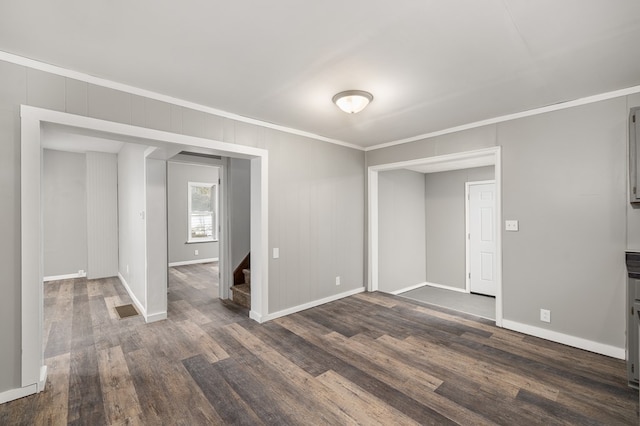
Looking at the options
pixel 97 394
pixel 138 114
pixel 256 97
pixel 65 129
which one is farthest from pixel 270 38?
pixel 97 394

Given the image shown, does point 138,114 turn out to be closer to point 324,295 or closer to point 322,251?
point 322,251

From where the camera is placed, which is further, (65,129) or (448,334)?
(448,334)

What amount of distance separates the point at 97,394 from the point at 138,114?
2.37 m

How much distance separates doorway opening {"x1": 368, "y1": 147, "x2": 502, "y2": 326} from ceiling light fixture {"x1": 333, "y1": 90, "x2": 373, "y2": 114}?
1.83 meters

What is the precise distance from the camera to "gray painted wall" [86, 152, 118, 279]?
6195 mm

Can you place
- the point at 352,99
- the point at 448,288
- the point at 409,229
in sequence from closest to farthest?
the point at 352,99
the point at 409,229
the point at 448,288

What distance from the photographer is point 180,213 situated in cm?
803

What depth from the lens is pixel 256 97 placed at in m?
2.95

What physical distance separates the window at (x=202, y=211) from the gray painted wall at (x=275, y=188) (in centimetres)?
425

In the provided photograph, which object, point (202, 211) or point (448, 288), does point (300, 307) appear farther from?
point (202, 211)

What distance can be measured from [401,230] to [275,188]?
10.5 ft

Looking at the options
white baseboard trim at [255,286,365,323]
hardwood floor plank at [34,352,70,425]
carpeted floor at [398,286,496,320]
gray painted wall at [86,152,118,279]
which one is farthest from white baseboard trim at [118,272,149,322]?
carpeted floor at [398,286,496,320]

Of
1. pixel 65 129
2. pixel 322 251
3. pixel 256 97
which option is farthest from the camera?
pixel 322 251

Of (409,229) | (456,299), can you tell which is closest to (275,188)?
(409,229)
